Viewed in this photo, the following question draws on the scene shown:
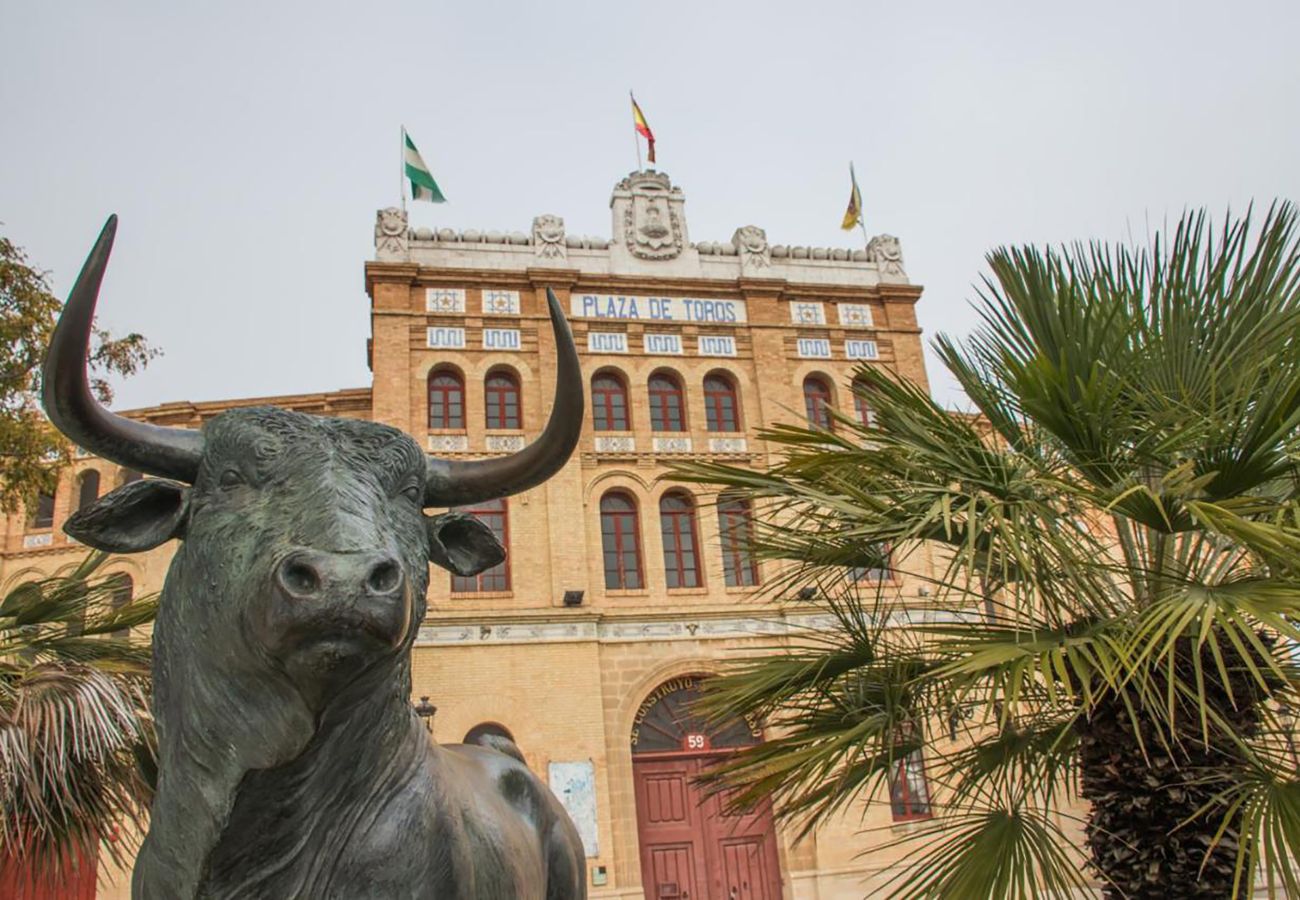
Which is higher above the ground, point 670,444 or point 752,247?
point 752,247

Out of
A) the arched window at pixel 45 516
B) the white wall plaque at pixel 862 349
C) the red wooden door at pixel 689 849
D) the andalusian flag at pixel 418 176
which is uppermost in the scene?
the andalusian flag at pixel 418 176

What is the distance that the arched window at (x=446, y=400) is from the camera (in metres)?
20.9

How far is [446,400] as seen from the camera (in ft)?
69.3

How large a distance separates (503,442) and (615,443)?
224cm

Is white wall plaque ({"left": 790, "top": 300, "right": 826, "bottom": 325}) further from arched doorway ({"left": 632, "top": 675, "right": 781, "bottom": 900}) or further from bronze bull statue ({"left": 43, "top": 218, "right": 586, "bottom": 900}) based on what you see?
bronze bull statue ({"left": 43, "top": 218, "right": 586, "bottom": 900})

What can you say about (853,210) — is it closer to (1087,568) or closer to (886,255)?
(886,255)

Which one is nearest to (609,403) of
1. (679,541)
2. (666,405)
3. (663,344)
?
(666,405)

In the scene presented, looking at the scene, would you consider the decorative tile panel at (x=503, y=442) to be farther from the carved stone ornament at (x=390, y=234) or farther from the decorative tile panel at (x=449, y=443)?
the carved stone ornament at (x=390, y=234)

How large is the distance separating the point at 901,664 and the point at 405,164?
19337mm

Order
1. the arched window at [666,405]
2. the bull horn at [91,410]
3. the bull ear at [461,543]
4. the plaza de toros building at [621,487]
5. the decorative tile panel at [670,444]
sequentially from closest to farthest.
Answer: the bull horn at [91,410]
the bull ear at [461,543]
the plaza de toros building at [621,487]
the decorative tile panel at [670,444]
the arched window at [666,405]

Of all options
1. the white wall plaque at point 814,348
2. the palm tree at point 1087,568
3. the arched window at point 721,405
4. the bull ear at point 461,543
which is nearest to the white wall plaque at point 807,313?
the white wall plaque at point 814,348

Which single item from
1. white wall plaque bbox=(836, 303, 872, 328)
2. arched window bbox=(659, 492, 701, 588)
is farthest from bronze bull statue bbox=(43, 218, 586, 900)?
white wall plaque bbox=(836, 303, 872, 328)

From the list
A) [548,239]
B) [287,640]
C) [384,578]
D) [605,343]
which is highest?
[548,239]

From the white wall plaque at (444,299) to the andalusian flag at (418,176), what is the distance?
2.43 meters
